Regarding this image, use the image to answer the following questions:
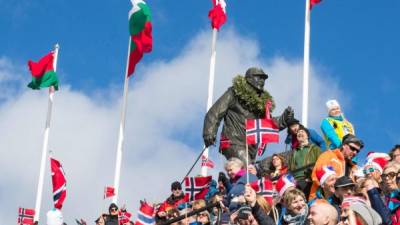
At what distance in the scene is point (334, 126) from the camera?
542 inches

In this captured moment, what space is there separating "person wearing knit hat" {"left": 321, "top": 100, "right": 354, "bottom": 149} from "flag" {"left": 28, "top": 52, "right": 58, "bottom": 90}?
43.3ft

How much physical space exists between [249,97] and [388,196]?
605cm

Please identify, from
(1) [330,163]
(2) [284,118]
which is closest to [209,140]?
(2) [284,118]

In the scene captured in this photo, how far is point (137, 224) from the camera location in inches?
477

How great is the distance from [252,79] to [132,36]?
8085 millimetres

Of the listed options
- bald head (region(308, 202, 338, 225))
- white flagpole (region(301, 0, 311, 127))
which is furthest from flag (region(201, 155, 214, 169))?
bald head (region(308, 202, 338, 225))

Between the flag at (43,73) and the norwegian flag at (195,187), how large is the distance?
Answer: 12.4 meters

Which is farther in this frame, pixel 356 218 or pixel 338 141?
pixel 338 141

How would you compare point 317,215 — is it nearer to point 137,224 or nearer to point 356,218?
point 356,218

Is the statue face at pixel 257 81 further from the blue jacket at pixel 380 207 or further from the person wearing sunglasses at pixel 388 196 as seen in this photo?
the blue jacket at pixel 380 207

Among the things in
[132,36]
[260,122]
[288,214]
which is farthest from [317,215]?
[132,36]

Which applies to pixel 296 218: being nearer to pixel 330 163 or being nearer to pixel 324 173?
pixel 324 173

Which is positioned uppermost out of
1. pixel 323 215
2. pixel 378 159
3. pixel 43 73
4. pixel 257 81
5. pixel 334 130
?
pixel 43 73

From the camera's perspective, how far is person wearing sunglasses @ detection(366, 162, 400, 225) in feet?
29.1
